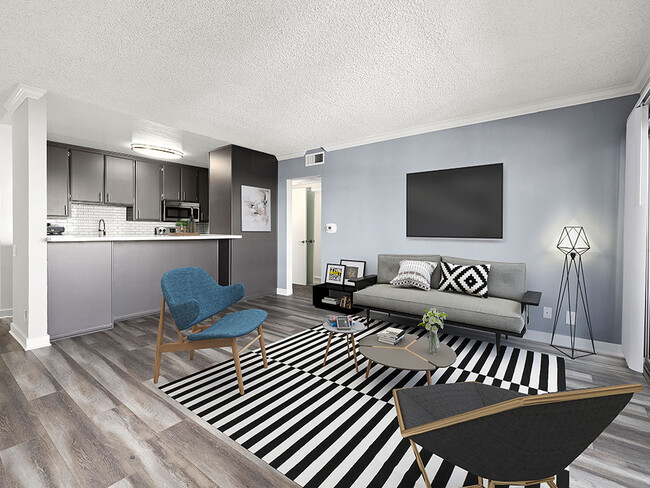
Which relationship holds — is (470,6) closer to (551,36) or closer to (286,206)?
(551,36)

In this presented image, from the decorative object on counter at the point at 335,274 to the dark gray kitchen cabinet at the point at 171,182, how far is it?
12.2ft

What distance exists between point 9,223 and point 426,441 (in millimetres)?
5843

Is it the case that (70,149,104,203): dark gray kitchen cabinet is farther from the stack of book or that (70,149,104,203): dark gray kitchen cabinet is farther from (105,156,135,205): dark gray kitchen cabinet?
the stack of book

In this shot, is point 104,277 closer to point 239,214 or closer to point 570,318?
point 239,214

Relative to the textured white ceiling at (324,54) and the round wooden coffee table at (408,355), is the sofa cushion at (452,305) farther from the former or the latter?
the textured white ceiling at (324,54)

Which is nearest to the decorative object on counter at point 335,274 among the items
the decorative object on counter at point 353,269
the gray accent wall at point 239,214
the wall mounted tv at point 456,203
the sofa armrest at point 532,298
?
the decorative object on counter at point 353,269

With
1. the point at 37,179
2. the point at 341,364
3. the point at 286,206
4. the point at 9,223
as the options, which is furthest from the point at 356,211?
the point at 9,223

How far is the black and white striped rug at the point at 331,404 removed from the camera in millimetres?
1583

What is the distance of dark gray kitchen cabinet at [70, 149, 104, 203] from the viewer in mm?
5227

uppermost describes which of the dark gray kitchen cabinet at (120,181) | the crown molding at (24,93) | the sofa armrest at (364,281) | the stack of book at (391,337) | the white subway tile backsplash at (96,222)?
the crown molding at (24,93)

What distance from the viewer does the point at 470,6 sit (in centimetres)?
199

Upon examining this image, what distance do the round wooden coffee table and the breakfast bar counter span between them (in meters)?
3.30

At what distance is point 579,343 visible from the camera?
3.26 meters

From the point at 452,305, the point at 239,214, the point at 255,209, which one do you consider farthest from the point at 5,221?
the point at 452,305
